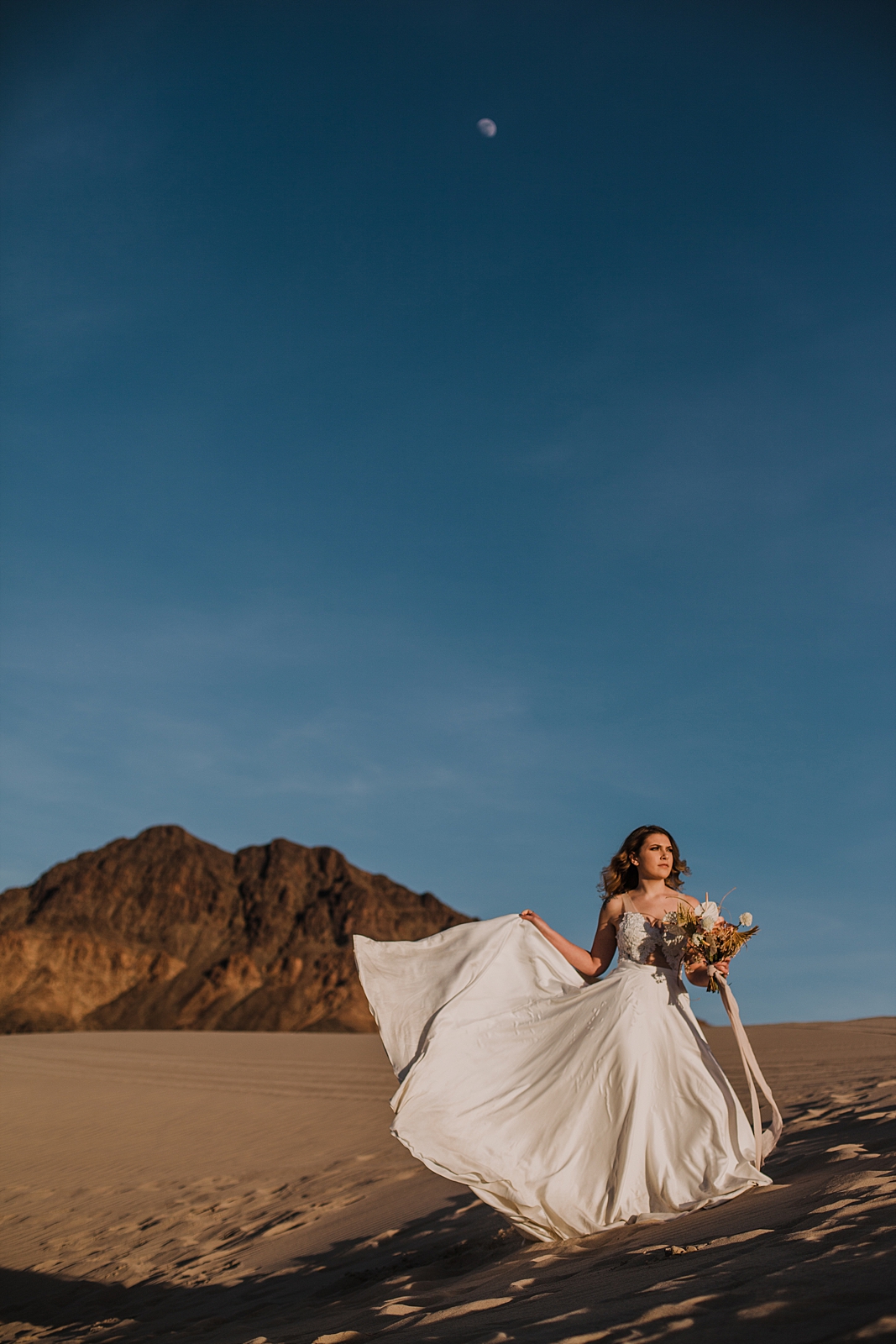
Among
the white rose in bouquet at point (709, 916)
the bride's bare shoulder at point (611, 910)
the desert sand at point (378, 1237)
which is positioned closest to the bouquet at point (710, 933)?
the white rose in bouquet at point (709, 916)

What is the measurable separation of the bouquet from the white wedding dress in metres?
0.14

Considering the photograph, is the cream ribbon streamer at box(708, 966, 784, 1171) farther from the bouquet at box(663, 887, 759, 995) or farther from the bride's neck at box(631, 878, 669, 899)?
the bride's neck at box(631, 878, 669, 899)

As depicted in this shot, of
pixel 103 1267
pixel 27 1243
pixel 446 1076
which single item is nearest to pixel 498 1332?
pixel 446 1076

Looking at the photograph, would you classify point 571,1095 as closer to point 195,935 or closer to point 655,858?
point 655,858

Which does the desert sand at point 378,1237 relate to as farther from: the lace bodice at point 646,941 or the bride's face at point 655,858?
the bride's face at point 655,858

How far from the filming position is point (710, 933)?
187 inches

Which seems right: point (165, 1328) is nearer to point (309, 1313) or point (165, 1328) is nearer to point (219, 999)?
point (309, 1313)

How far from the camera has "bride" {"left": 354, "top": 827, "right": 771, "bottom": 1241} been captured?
176 inches

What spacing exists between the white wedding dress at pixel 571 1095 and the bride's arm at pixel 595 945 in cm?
18

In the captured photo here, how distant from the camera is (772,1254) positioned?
3.21m

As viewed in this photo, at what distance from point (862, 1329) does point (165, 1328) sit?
428 cm

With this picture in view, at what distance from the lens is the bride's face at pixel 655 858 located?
525cm

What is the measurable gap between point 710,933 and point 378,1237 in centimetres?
365

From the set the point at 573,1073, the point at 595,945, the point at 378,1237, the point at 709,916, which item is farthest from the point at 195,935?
the point at 709,916
